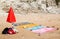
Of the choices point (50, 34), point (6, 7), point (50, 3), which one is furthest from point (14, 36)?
point (50, 3)

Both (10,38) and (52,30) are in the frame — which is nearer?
(10,38)

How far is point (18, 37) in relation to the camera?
9.36 metres

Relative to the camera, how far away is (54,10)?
22.0m

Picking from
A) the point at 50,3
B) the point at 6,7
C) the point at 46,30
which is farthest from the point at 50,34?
the point at 50,3

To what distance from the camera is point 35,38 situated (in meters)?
9.05

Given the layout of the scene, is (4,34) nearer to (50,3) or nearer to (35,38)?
(35,38)

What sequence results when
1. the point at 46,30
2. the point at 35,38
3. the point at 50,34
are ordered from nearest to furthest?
the point at 35,38 → the point at 50,34 → the point at 46,30

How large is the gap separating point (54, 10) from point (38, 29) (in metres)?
11.6

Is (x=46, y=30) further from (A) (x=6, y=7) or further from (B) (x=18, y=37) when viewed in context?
(A) (x=6, y=7)

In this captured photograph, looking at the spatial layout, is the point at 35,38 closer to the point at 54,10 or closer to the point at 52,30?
the point at 52,30

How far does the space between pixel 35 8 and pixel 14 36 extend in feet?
41.2

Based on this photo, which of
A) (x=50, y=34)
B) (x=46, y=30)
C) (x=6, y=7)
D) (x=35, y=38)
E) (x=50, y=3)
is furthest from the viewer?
(x=50, y=3)

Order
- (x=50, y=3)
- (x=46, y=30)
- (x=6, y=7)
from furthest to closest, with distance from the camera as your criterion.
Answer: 1. (x=50, y=3)
2. (x=6, y=7)
3. (x=46, y=30)

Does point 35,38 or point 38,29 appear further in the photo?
point 38,29
